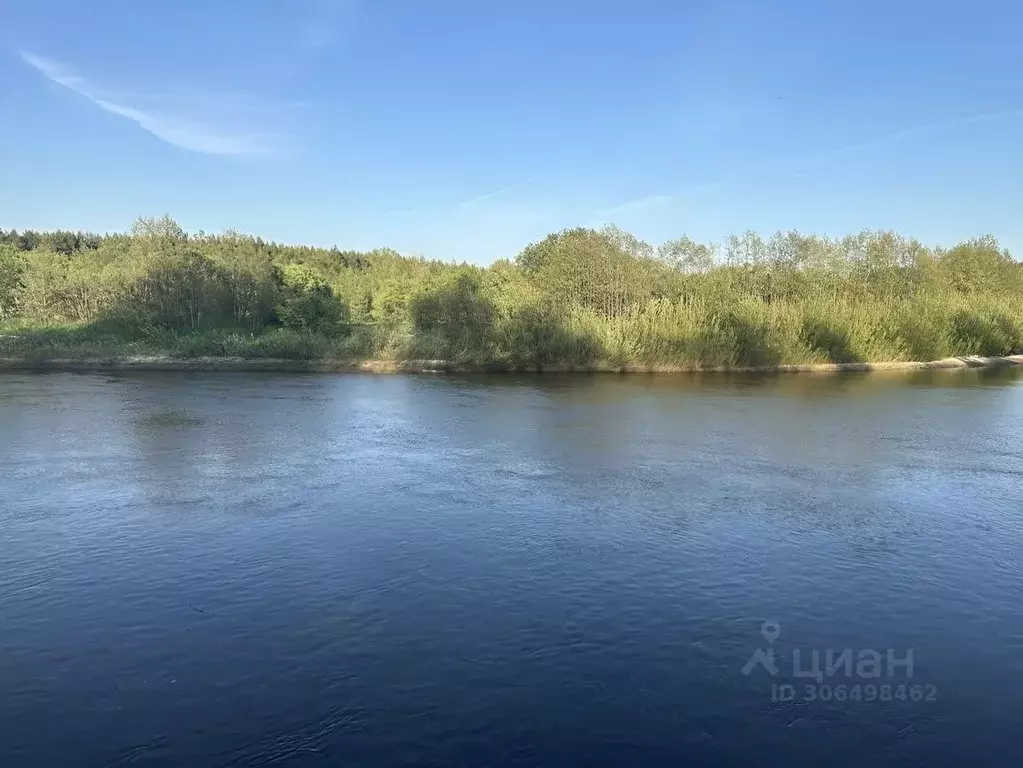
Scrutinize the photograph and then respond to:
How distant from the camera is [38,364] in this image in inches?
1647

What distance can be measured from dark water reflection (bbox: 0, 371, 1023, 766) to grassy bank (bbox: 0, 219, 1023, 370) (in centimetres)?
2388

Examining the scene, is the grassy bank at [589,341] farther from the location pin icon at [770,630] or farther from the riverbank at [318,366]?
the location pin icon at [770,630]

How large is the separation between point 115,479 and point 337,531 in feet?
20.5

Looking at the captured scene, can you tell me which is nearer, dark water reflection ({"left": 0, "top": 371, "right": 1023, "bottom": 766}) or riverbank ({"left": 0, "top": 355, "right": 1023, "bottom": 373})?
dark water reflection ({"left": 0, "top": 371, "right": 1023, "bottom": 766})

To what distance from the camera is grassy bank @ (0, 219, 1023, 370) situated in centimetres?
4422

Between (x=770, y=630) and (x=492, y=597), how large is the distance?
340 cm

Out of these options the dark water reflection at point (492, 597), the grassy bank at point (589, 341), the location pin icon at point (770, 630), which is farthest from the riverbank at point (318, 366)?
the location pin icon at point (770, 630)

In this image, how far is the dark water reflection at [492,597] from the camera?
6.84m

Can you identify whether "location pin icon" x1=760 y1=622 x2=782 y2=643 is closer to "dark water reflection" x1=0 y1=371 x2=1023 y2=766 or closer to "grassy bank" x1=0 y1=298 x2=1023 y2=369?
"dark water reflection" x1=0 y1=371 x2=1023 y2=766

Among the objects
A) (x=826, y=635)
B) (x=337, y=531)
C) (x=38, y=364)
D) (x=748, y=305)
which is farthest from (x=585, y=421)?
(x=38, y=364)

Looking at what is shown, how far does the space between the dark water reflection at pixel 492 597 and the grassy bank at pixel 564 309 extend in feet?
78.3

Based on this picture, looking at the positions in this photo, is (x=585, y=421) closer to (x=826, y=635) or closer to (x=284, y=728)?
(x=826, y=635)

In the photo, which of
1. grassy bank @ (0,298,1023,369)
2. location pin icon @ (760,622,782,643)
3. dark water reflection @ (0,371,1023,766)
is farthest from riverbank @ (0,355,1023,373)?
location pin icon @ (760,622,782,643)

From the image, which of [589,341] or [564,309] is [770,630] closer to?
[589,341]
